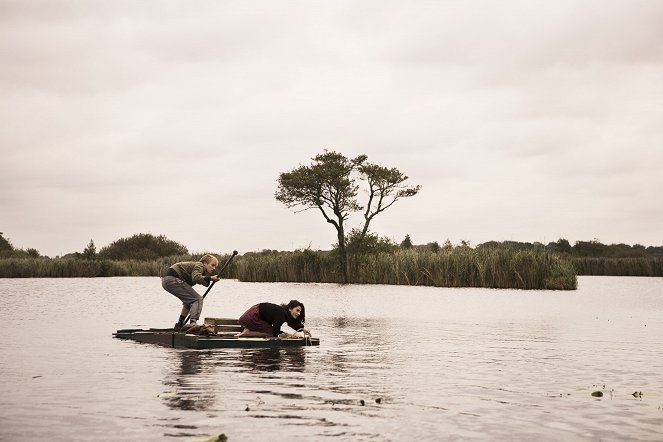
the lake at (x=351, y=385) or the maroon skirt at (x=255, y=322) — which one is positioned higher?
the maroon skirt at (x=255, y=322)

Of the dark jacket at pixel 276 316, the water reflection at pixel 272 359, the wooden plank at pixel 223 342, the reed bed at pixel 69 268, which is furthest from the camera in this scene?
the reed bed at pixel 69 268

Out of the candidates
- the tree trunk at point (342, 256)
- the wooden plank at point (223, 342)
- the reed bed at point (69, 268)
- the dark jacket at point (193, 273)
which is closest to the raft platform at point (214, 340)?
the wooden plank at point (223, 342)

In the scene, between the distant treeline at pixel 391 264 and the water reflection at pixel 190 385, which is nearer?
the water reflection at pixel 190 385

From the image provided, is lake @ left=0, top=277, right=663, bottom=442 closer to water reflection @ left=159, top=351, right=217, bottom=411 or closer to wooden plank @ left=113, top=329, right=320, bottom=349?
water reflection @ left=159, top=351, right=217, bottom=411

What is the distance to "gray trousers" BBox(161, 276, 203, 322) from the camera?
18.8m

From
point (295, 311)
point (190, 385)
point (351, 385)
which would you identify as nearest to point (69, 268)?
point (295, 311)

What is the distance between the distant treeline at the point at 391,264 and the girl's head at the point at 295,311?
109 ft

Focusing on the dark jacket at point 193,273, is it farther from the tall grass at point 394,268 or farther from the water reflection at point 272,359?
the tall grass at point 394,268

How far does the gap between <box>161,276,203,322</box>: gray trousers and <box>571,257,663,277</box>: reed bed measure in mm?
62317

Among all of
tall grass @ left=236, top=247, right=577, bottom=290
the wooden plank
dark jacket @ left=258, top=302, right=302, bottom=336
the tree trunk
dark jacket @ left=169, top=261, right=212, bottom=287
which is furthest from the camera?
the tree trunk

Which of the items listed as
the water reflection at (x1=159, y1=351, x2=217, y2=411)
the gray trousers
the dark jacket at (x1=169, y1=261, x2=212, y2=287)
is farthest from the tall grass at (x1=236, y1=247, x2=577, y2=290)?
the water reflection at (x1=159, y1=351, x2=217, y2=411)

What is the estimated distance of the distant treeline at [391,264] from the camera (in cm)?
4997

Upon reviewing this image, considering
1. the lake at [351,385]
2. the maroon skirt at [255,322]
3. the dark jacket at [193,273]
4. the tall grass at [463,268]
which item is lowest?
the lake at [351,385]

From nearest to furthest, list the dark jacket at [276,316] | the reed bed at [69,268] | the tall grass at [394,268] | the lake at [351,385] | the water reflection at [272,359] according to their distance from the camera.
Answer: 1. the lake at [351,385]
2. the water reflection at [272,359]
3. the dark jacket at [276,316]
4. the tall grass at [394,268]
5. the reed bed at [69,268]
